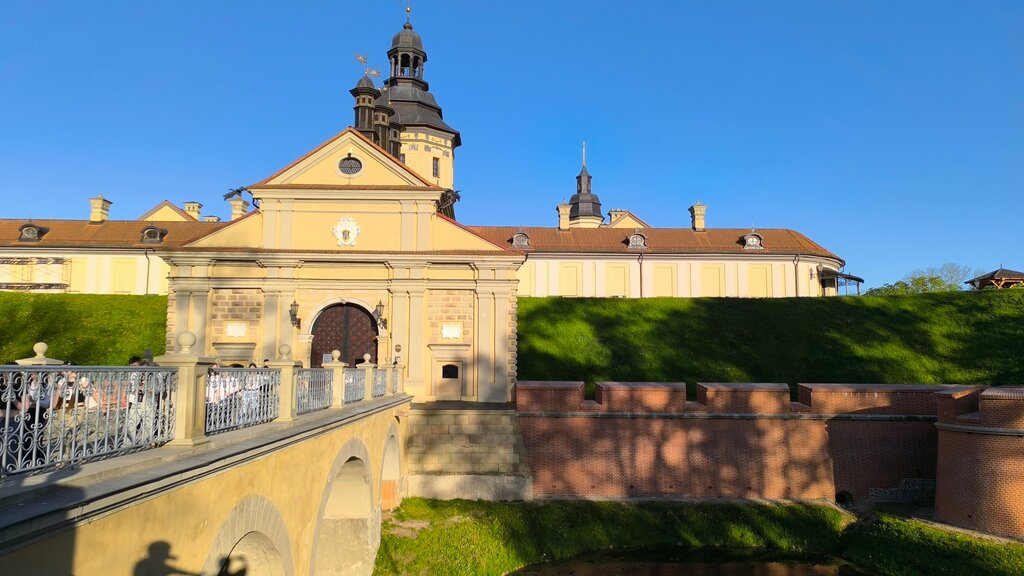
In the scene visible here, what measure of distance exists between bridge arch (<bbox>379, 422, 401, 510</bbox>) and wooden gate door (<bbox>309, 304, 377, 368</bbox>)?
14.9ft

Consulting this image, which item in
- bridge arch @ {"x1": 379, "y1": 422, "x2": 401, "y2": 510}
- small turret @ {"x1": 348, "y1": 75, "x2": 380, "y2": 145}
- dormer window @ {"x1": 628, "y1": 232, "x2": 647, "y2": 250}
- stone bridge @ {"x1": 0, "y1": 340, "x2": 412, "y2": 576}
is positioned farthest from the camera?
dormer window @ {"x1": 628, "y1": 232, "x2": 647, "y2": 250}

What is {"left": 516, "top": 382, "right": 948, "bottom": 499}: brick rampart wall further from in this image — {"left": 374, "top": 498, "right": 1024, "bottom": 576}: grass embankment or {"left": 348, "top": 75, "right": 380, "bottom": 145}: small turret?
{"left": 348, "top": 75, "right": 380, "bottom": 145}: small turret

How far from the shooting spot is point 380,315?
19219mm

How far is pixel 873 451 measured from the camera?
17250 mm

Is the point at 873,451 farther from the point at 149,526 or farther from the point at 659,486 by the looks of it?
the point at 149,526

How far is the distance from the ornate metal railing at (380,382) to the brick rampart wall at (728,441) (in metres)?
4.00

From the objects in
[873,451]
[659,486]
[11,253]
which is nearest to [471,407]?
[659,486]

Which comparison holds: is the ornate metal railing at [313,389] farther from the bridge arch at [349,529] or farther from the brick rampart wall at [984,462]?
the brick rampart wall at [984,462]

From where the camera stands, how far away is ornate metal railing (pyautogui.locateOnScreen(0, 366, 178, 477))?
362 cm

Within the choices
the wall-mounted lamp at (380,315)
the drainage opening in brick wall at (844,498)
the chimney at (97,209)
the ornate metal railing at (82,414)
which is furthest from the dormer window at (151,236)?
the ornate metal railing at (82,414)

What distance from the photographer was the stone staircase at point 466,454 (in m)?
16.7

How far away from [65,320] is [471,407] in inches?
697

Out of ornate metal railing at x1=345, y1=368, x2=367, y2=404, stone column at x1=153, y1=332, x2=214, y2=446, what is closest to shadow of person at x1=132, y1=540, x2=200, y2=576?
stone column at x1=153, y1=332, x2=214, y2=446

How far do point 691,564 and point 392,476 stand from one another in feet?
24.4
